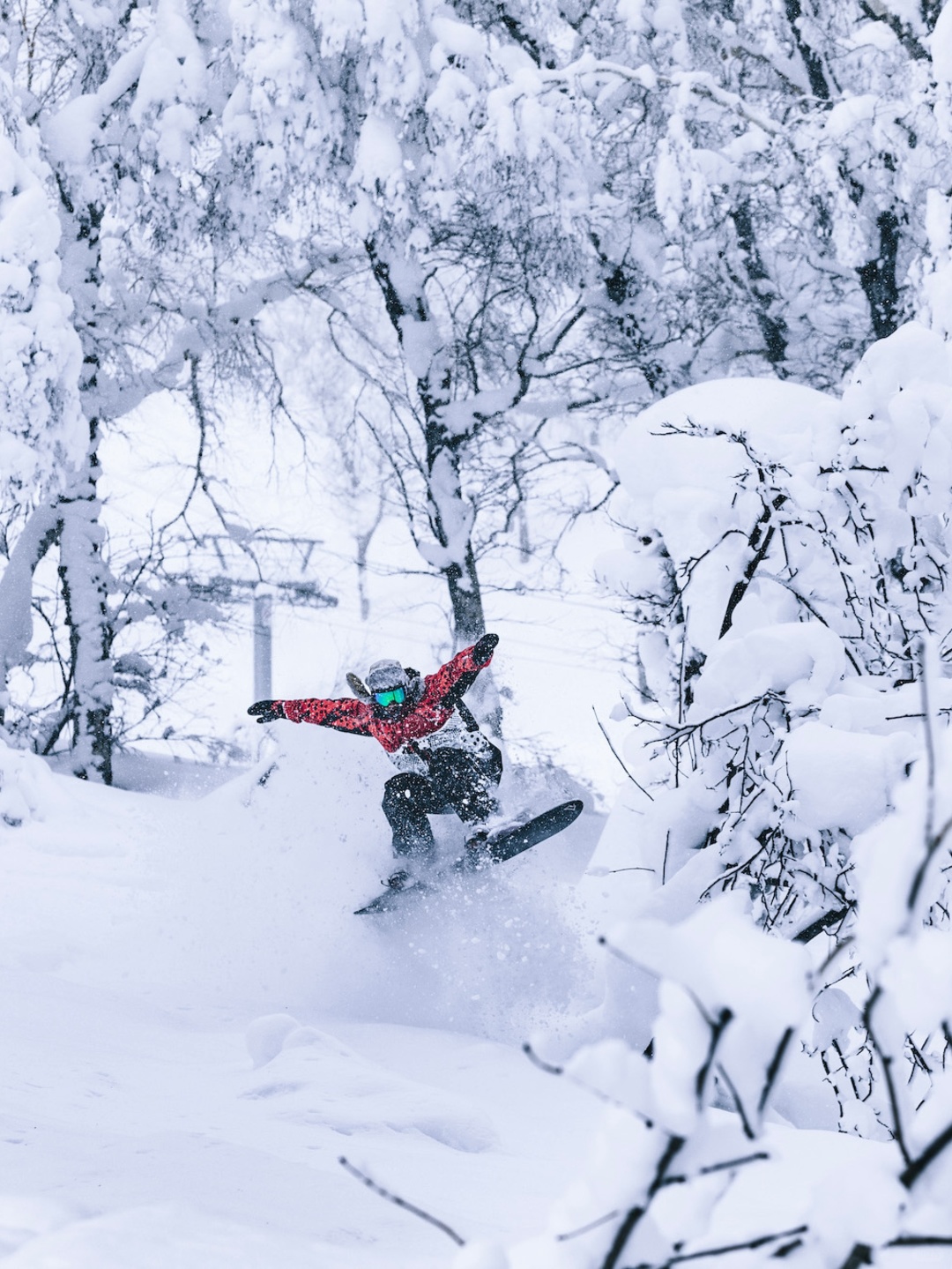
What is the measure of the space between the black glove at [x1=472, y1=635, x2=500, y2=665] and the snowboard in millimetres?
1056

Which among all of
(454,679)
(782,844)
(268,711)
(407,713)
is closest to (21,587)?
(268,711)

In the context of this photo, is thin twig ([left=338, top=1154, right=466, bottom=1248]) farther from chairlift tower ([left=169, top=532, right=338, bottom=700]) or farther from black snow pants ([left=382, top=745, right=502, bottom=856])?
chairlift tower ([left=169, top=532, right=338, bottom=700])

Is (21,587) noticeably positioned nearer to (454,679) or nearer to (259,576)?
(259,576)

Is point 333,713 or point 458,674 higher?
point 458,674

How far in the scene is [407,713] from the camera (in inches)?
274

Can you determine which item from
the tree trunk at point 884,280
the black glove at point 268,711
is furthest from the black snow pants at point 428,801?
the tree trunk at point 884,280

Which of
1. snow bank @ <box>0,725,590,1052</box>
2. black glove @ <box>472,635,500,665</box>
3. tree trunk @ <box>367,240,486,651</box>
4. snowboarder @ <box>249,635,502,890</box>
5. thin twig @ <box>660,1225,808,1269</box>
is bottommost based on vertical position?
snow bank @ <box>0,725,590,1052</box>

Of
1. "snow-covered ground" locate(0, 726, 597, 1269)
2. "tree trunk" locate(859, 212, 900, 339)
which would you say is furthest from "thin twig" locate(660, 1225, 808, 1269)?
"tree trunk" locate(859, 212, 900, 339)

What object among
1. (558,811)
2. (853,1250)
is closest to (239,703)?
(558,811)

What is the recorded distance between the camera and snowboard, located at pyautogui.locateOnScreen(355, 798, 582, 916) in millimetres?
6438

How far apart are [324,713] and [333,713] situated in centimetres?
5

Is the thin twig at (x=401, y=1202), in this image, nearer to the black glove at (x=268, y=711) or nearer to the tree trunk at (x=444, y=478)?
the black glove at (x=268, y=711)

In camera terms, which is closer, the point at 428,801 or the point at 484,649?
the point at 428,801

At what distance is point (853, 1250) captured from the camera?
0.88 meters
